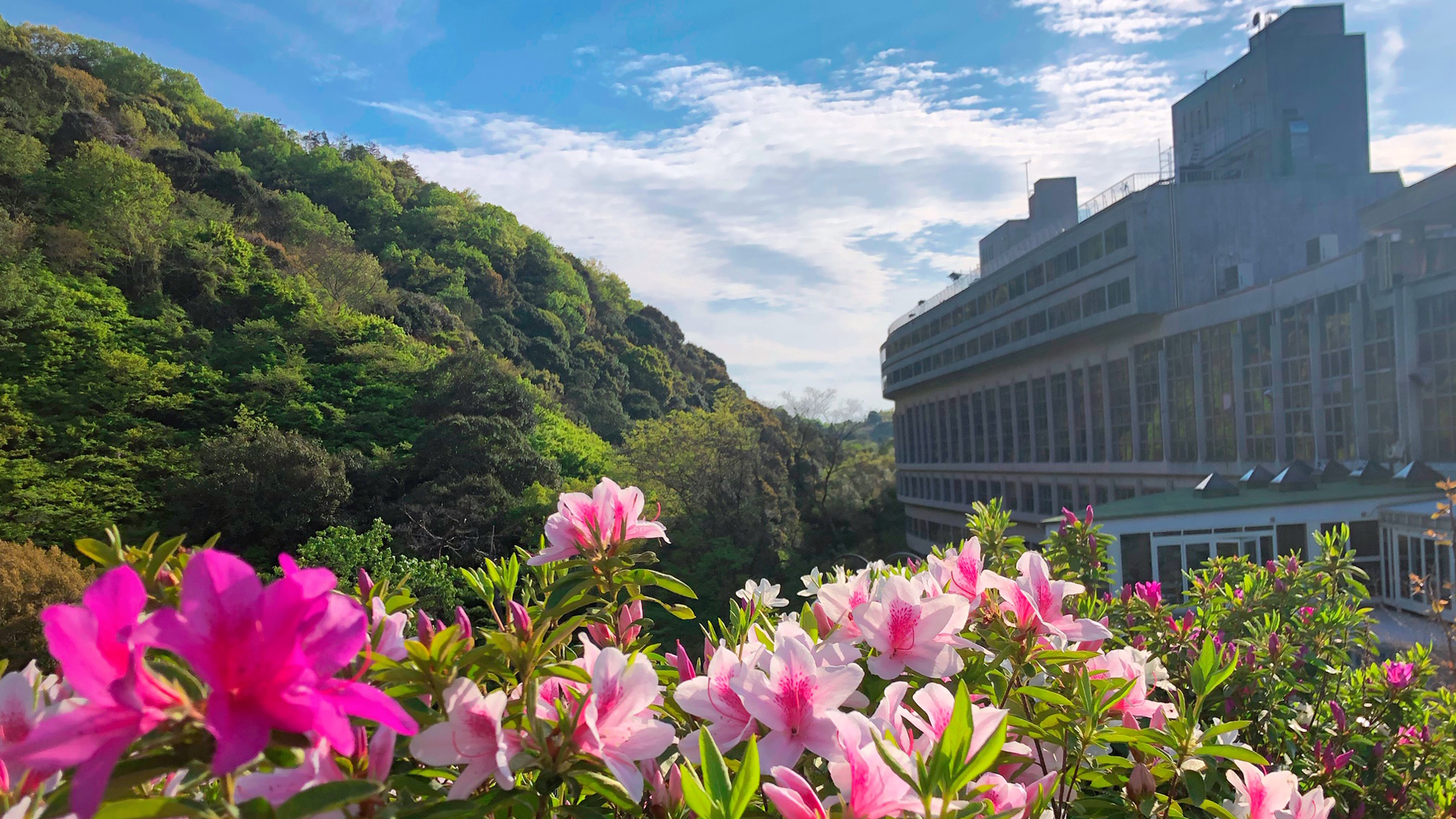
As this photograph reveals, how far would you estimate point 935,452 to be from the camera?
49.6m

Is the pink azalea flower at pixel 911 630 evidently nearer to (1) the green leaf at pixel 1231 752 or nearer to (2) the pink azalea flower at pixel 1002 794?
(2) the pink azalea flower at pixel 1002 794

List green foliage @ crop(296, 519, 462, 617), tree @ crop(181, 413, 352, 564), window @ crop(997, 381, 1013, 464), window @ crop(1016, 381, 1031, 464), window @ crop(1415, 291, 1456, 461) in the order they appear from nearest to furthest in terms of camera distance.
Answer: green foliage @ crop(296, 519, 462, 617) < window @ crop(1415, 291, 1456, 461) < tree @ crop(181, 413, 352, 564) < window @ crop(1016, 381, 1031, 464) < window @ crop(997, 381, 1013, 464)

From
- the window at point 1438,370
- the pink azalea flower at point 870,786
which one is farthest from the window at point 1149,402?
the pink azalea flower at point 870,786

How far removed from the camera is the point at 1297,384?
75.0 feet

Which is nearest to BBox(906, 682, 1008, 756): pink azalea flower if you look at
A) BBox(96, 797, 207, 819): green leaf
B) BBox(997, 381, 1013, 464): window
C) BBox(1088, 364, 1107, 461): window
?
BBox(96, 797, 207, 819): green leaf

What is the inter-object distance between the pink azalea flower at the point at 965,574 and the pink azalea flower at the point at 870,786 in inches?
22.7

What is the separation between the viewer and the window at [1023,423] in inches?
1485

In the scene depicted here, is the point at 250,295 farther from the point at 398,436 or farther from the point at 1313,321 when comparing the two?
the point at 1313,321

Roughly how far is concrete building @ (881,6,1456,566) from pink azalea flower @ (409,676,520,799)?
1924 cm

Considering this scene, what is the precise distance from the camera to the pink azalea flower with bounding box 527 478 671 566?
1.59 m

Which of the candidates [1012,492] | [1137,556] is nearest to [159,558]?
[1137,556]

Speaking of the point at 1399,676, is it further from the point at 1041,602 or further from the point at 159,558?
the point at 159,558

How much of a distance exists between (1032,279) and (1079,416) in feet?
20.5

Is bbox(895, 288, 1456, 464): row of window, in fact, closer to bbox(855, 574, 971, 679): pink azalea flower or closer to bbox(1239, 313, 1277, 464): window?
bbox(1239, 313, 1277, 464): window
